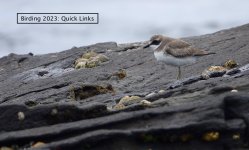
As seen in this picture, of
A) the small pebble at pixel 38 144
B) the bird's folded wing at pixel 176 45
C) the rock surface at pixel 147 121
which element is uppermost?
the bird's folded wing at pixel 176 45

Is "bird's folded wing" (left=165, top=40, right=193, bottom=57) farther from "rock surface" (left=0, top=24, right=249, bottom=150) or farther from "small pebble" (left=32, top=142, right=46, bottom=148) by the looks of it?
"small pebble" (left=32, top=142, right=46, bottom=148)

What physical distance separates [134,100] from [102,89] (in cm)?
Result: 249

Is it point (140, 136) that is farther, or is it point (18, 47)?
point (18, 47)

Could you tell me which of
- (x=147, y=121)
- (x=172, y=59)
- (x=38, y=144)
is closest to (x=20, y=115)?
(x=38, y=144)

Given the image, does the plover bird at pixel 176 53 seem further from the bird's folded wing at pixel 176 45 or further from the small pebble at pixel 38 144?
the small pebble at pixel 38 144

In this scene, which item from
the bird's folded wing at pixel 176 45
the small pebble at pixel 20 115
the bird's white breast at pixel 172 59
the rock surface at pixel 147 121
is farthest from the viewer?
the bird's folded wing at pixel 176 45

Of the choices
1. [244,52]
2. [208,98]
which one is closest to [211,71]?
[244,52]

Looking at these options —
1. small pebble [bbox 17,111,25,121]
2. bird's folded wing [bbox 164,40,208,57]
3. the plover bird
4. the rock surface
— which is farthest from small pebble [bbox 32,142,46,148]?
bird's folded wing [bbox 164,40,208,57]

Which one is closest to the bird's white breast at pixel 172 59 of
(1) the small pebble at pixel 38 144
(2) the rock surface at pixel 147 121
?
(2) the rock surface at pixel 147 121

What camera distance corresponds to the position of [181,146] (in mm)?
12789

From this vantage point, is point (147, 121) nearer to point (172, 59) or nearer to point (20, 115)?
point (20, 115)

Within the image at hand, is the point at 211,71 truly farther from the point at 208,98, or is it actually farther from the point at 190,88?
the point at 208,98

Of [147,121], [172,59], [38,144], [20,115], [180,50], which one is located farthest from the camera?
[180,50]

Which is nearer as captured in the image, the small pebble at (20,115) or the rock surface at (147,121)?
the rock surface at (147,121)
